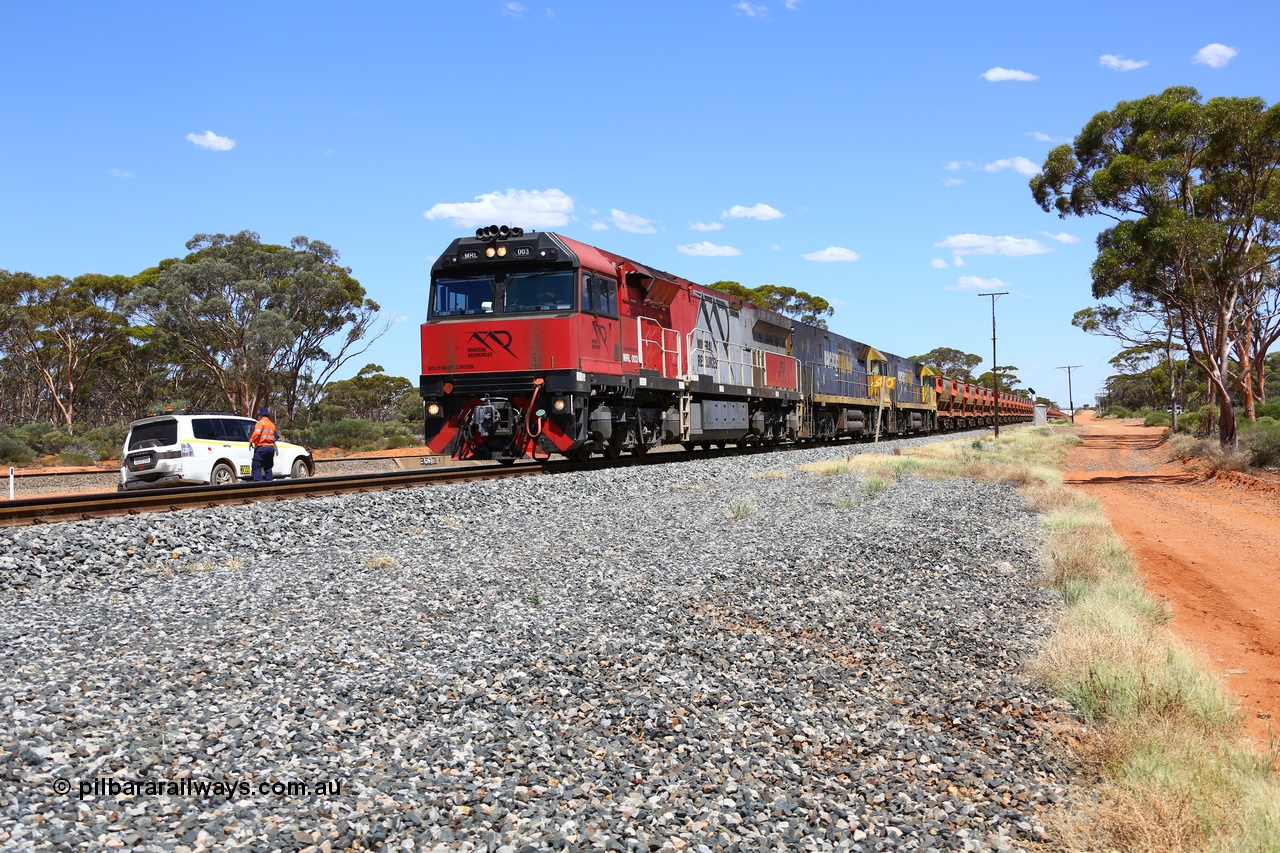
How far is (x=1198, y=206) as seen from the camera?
25.1 metres

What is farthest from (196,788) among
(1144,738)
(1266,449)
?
(1266,449)

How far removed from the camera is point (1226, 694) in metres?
5.37

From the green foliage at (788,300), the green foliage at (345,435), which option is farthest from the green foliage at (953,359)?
the green foliage at (345,435)

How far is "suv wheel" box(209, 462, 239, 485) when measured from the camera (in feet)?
51.0

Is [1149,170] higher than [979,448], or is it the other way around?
[1149,170]

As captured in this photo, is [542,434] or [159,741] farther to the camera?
[542,434]

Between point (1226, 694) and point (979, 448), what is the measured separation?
27.5 meters

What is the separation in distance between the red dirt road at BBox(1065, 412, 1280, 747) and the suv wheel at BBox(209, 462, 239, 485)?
14.3 meters

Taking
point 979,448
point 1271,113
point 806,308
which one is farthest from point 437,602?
point 806,308

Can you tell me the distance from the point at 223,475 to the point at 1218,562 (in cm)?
1546

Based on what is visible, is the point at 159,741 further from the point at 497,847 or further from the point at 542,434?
the point at 542,434

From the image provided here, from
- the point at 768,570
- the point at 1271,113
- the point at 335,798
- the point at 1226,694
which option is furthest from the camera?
the point at 1271,113

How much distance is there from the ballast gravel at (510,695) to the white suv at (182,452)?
6.96 metres

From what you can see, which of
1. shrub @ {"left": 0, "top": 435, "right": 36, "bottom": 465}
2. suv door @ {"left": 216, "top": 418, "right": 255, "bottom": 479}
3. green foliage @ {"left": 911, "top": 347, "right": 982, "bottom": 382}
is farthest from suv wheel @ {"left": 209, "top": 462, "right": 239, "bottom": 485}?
green foliage @ {"left": 911, "top": 347, "right": 982, "bottom": 382}
